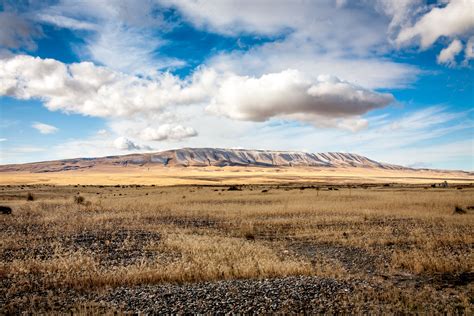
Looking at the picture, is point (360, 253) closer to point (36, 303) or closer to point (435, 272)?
point (435, 272)

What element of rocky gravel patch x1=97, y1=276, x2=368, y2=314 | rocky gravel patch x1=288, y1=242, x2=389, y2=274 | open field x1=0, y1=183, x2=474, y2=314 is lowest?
rocky gravel patch x1=288, y1=242, x2=389, y2=274

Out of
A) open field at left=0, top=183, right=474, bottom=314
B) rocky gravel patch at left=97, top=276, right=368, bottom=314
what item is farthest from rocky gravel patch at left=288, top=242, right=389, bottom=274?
rocky gravel patch at left=97, top=276, right=368, bottom=314

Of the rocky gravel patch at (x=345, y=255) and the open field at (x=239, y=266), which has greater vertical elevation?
the open field at (x=239, y=266)

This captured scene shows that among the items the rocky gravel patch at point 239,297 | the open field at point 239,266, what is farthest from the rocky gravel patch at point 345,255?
the rocky gravel patch at point 239,297

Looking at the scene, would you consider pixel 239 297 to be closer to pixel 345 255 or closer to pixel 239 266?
pixel 239 266

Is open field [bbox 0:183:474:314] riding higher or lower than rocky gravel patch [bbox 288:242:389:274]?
higher

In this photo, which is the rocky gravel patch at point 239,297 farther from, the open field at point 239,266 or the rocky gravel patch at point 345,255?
the rocky gravel patch at point 345,255

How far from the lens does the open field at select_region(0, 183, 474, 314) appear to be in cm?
962

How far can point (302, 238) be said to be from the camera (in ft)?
69.4

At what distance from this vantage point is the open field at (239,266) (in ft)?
31.6

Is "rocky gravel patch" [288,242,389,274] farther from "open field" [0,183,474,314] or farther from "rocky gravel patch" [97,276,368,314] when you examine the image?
"rocky gravel patch" [97,276,368,314]

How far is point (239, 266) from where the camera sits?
13344mm

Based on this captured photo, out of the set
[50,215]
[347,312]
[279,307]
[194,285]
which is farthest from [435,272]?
[50,215]

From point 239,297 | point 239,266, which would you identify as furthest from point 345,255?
point 239,297
